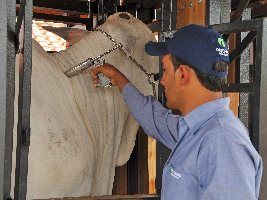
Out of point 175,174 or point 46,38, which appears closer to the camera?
point 175,174

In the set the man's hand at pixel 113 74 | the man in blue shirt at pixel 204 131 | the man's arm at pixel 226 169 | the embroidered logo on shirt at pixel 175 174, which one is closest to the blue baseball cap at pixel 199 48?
the man in blue shirt at pixel 204 131

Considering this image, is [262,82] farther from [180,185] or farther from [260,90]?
[180,185]

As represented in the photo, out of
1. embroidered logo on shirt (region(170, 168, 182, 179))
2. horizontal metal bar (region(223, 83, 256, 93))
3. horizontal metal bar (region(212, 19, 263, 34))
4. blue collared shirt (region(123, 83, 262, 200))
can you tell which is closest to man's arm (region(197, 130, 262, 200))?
blue collared shirt (region(123, 83, 262, 200))

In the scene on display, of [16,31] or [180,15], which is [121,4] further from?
[16,31]

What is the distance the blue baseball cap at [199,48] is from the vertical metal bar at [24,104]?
59cm

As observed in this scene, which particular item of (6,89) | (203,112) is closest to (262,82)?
(203,112)

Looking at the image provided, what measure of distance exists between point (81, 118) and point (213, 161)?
128 cm

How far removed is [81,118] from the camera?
2.87m

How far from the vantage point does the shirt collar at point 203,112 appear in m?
1.94

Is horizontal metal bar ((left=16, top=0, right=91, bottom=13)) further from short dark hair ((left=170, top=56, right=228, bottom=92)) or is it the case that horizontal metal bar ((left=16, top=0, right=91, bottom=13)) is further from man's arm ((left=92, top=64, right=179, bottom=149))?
short dark hair ((left=170, top=56, right=228, bottom=92))

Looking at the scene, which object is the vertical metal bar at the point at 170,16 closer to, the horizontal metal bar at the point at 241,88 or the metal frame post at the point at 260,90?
the horizontal metal bar at the point at 241,88

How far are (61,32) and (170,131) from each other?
1141 millimetres

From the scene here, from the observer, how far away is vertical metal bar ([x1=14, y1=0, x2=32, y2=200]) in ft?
6.34

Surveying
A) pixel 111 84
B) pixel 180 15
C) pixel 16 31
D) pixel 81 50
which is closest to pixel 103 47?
pixel 81 50
